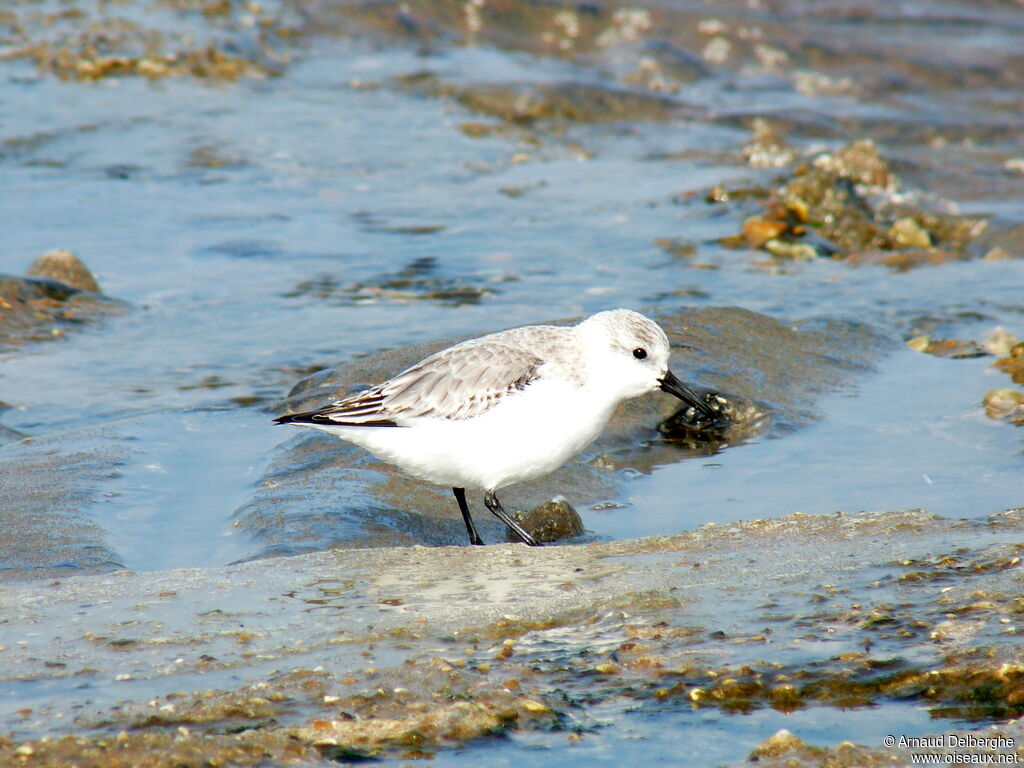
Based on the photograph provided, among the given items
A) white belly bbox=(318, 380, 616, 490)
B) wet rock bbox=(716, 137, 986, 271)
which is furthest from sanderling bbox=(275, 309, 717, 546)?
wet rock bbox=(716, 137, 986, 271)

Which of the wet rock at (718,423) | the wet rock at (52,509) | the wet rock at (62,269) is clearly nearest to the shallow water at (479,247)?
the wet rock at (52,509)

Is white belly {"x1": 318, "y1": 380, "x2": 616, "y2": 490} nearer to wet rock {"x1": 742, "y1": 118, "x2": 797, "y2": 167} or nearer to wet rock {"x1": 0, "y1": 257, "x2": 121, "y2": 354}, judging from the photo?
wet rock {"x1": 0, "y1": 257, "x2": 121, "y2": 354}

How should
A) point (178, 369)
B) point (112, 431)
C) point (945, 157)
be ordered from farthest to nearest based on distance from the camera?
1. point (945, 157)
2. point (178, 369)
3. point (112, 431)

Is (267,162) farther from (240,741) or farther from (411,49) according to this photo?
(240,741)

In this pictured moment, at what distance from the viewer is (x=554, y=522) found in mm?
5820

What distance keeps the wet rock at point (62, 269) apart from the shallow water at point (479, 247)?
45 cm

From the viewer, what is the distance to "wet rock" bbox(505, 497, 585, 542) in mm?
5816

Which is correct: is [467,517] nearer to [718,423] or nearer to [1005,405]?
[718,423]

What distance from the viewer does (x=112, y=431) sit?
7105mm

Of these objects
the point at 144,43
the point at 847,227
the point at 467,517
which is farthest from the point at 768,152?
the point at 467,517

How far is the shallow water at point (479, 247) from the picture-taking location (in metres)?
6.36

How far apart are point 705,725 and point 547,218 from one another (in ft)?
32.0

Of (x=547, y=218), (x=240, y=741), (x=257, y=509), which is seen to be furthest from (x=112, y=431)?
(x=547, y=218)

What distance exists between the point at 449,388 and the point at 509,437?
39 centimetres
